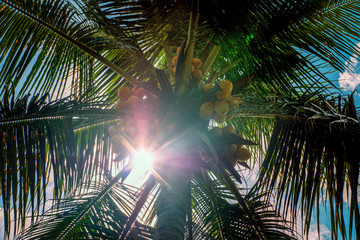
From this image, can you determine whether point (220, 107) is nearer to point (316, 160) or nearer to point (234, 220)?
point (316, 160)

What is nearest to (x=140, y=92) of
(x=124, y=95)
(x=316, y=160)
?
(x=124, y=95)

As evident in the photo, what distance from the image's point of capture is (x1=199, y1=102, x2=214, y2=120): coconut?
1921 millimetres

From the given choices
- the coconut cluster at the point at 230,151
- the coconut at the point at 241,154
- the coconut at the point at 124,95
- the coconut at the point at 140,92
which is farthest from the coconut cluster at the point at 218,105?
the coconut at the point at 124,95

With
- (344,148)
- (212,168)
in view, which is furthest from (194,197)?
(344,148)

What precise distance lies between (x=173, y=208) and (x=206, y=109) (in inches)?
29.7

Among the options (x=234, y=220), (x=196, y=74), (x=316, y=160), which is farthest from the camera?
(x=234, y=220)

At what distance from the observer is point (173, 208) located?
6.23 ft

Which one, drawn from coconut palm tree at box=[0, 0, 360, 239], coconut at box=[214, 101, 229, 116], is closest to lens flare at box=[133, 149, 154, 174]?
coconut palm tree at box=[0, 0, 360, 239]

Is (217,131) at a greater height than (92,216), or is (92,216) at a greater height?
(217,131)

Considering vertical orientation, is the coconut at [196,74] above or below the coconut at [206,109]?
above

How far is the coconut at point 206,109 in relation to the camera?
1921mm

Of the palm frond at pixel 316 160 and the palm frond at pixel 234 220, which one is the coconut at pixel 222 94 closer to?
the palm frond at pixel 316 160

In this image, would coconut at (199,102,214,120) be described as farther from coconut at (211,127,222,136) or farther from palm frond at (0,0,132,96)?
palm frond at (0,0,132,96)

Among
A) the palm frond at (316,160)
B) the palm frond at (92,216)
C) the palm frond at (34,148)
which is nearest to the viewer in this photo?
the palm frond at (316,160)
